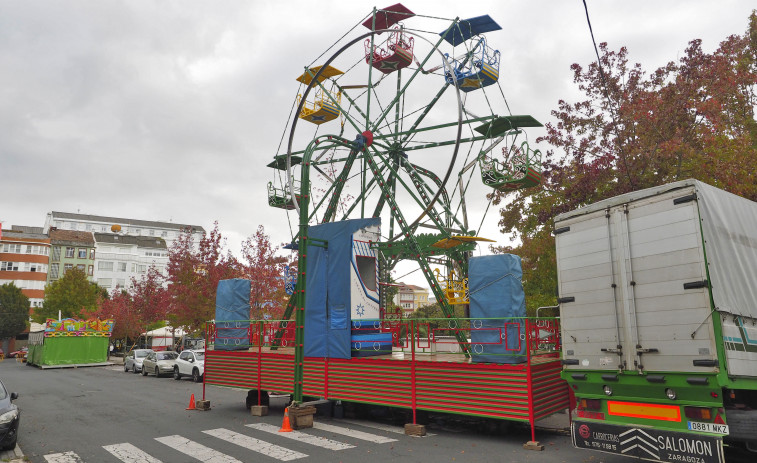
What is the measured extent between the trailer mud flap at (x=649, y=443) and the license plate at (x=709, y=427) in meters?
0.17

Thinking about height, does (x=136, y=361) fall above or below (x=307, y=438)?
below

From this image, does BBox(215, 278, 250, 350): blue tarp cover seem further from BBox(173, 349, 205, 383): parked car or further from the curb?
BBox(173, 349, 205, 383): parked car

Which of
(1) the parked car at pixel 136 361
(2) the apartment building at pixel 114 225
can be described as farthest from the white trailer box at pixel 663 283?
(2) the apartment building at pixel 114 225

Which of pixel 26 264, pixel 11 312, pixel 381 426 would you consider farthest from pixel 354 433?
pixel 26 264

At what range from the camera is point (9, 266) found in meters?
67.9

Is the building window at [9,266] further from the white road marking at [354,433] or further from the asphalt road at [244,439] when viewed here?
the white road marking at [354,433]

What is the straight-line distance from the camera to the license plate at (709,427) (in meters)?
5.98

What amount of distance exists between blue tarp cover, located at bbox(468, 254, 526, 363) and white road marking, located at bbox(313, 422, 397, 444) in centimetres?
251

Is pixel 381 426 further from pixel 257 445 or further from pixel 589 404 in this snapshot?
pixel 589 404

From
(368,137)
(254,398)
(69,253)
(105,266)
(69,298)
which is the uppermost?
(69,253)

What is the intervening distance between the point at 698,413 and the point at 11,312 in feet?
240

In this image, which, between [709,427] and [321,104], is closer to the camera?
[709,427]

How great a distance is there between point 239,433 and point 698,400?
8785 millimetres

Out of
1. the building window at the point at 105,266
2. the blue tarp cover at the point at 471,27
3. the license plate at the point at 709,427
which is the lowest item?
the license plate at the point at 709,427
